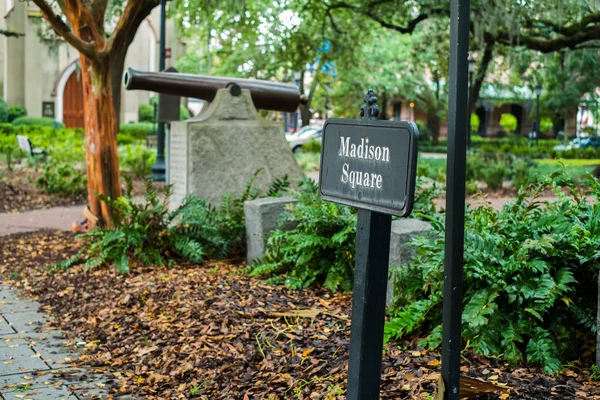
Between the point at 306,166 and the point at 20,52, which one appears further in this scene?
the point at 20,52

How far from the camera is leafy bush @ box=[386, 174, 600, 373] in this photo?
4562 mm

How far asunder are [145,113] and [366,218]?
37.1m

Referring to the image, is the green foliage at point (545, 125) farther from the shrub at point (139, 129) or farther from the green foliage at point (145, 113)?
the shrub at point (139, 129)

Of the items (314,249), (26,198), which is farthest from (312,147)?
(314,249)

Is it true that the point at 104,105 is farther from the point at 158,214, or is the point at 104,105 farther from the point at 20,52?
the point at 20,52

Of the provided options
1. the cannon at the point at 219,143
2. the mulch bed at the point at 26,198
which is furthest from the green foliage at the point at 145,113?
the cannon at the point at 219,143

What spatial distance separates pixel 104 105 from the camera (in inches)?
403

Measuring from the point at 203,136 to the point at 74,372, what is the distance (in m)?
4.65

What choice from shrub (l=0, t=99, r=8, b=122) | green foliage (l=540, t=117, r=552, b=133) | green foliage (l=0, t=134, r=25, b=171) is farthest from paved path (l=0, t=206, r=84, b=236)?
green foliage (l=540, t=117, r=552, b=133)

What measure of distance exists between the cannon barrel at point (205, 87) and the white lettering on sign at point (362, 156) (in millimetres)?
6822

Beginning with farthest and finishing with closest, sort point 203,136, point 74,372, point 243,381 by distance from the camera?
point 203,136 → point 74,372 → point 243,381

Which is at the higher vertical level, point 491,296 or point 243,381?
point 491,296

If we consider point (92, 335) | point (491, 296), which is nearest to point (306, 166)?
point (92, 335)

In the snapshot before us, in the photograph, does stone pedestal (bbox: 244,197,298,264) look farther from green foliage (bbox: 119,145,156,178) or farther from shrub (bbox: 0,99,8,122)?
shrub (bbox: 0,99,8,122)
